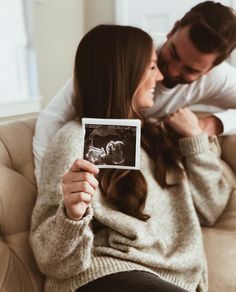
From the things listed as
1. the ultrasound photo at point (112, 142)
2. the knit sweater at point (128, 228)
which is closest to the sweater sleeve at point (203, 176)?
the knit sweater at point (128, 228)

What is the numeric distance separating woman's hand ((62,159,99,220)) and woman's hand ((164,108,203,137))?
0.63 metres

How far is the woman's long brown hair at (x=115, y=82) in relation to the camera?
3.72 ft

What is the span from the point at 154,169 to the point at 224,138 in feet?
1.54

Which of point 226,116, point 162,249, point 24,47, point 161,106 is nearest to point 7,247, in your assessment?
point 162,249

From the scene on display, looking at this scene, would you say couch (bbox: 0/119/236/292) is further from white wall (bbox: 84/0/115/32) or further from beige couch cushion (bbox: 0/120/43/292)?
white wall (bbox: 84/0/115/32)

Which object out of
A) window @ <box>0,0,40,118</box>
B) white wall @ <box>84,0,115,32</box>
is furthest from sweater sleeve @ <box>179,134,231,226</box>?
white wall @ <box>84,0,115,32</box>

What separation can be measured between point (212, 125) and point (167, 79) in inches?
10.1

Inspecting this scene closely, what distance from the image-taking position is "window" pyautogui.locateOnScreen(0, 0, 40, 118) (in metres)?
2.17

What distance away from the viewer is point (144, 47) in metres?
1.17

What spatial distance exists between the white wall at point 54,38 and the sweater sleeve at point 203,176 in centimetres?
133

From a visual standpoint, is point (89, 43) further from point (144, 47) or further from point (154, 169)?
point (154, 169)

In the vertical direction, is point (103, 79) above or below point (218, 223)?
above

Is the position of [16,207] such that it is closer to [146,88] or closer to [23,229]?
[23,229]

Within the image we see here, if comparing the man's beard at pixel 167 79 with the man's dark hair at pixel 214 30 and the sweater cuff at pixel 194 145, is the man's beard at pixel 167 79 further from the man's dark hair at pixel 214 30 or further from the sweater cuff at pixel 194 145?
the sweater cuff at pixel 194 145
